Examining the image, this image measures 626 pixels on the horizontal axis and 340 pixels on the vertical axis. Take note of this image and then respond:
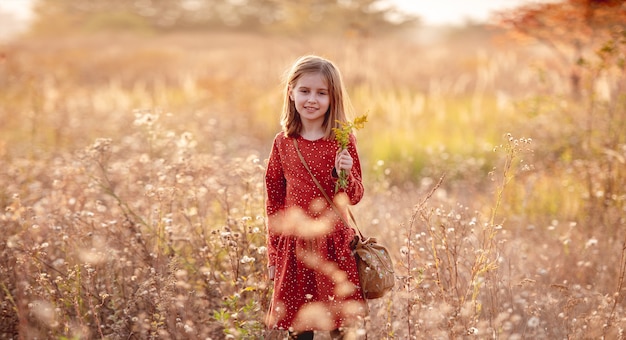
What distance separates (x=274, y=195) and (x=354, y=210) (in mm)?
1900

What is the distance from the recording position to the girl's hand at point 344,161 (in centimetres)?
279

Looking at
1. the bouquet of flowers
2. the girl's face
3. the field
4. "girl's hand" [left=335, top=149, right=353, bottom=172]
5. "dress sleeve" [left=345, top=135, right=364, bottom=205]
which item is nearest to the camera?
the bouquet of flowers

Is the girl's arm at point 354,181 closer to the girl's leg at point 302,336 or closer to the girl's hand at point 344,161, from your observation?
the girl's hand at point 344,161

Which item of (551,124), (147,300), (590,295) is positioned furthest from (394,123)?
(147,300)

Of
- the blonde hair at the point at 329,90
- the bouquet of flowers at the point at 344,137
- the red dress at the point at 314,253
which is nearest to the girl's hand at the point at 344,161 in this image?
the bouquet of flowers at the point at 344,137

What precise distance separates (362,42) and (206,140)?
429cm

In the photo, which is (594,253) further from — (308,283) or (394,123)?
(394,123)

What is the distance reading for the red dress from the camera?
2.95 meters

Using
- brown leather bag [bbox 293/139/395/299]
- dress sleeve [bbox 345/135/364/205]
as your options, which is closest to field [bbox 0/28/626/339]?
brown leather bag [bbox 293/139/395/299]

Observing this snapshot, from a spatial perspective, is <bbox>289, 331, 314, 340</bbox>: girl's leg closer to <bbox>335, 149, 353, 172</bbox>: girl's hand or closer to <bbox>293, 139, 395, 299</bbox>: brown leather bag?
<bbox>293, 139, 395, 299</bbox>: brown leather bag

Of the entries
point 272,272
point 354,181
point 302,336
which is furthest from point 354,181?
point 302,336

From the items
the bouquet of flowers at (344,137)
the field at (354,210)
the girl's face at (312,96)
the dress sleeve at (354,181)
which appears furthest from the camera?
the field at (354,210)

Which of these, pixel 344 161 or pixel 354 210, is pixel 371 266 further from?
pixel 354 210

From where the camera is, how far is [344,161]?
2.78m
